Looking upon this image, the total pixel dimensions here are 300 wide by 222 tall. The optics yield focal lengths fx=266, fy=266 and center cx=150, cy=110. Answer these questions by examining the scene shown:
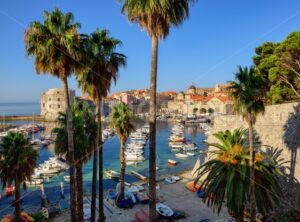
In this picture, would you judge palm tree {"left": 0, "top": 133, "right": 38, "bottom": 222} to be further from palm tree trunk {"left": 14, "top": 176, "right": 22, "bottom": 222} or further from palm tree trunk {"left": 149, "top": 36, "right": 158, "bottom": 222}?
palm tree trunk {"left": 149, "top": 36, "right": 158, "bottom": 222}

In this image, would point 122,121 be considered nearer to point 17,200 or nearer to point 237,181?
point 17,200

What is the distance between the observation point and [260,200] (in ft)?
40.9

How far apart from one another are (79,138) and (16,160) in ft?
14.1

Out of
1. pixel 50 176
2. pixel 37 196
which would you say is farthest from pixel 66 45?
pixel 50 176

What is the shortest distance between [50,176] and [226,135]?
101 feet

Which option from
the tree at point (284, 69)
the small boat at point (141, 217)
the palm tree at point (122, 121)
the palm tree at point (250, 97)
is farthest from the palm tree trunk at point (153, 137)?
the tree at point (284, 69)

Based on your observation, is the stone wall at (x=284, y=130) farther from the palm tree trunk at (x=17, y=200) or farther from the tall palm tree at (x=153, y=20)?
the palm tree trunk at (x=17, y=200)

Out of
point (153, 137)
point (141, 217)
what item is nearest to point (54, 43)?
point (153, 137)

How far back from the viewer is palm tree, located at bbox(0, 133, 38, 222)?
15.8 meters

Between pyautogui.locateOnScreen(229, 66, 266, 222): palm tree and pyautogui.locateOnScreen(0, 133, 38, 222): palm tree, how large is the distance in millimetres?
12624

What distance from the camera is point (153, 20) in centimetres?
974

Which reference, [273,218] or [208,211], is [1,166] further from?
[273,218]

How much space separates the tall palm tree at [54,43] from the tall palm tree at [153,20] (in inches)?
140

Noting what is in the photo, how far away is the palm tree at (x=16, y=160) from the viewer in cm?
1583
